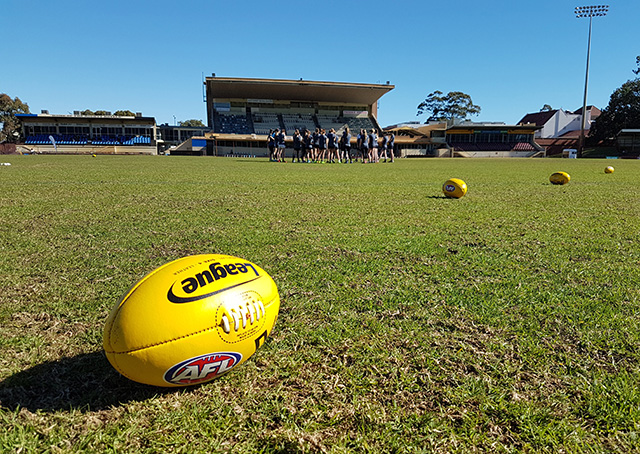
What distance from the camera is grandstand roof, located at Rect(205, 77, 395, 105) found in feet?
161

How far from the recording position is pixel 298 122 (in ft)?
182

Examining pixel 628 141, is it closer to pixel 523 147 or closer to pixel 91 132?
pixel 523 147

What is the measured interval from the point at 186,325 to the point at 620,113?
A: 271 feet

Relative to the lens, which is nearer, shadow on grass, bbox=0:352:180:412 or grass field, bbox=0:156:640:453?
grass field, bbox=0:156:640:453

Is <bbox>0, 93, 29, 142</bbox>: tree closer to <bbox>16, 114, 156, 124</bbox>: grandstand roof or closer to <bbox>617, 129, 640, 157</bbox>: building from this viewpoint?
<bbox>16, 114, 156, 124</bbox>: grandstand roof

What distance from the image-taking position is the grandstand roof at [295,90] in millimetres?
49169

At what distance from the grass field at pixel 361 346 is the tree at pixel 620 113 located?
76.8 meters

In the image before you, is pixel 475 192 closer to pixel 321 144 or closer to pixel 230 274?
pixel 230 274

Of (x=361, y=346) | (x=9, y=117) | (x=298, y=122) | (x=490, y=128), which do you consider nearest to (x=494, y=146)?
(x=490, y=128)

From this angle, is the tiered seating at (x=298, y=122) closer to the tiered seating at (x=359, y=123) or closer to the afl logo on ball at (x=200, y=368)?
the tiered seating at (x=359, y=123)

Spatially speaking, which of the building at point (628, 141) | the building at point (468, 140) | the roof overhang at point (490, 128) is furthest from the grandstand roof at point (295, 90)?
the building at point (628, 141)

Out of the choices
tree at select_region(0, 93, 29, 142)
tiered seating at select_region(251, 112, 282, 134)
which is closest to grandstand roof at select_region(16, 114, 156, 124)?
tiered seating at select_region(251, 112, 282, 134)

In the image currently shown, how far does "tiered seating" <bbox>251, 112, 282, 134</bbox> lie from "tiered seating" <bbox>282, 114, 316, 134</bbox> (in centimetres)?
111

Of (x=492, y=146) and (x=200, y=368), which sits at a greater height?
(x=492, y=146)
